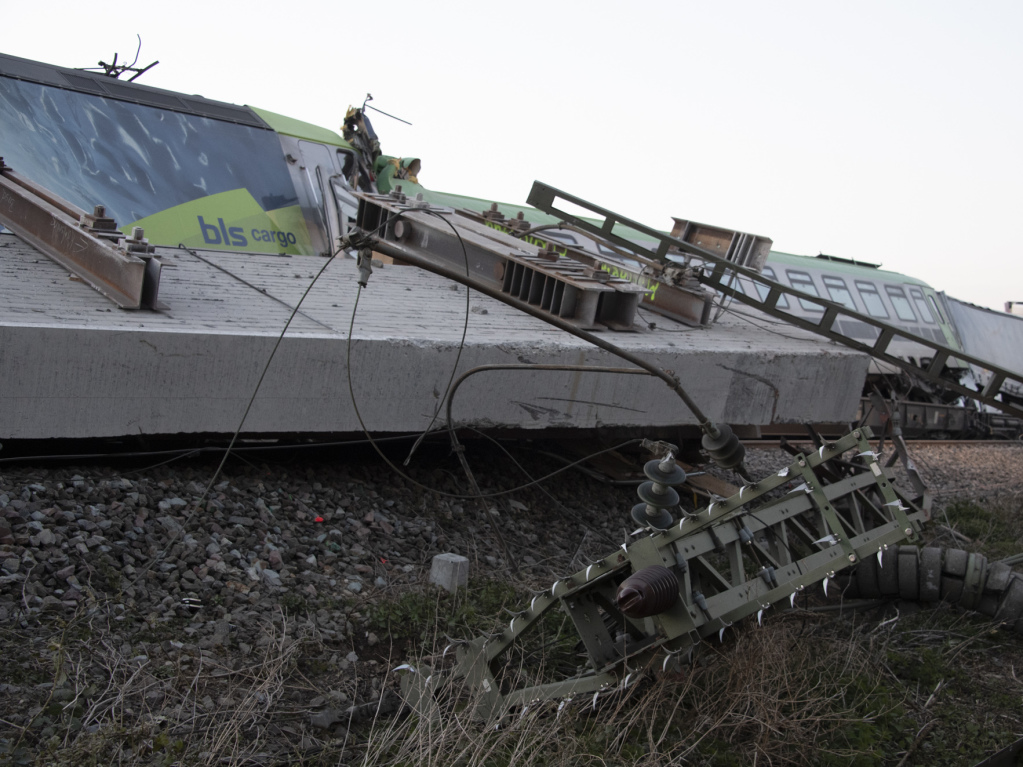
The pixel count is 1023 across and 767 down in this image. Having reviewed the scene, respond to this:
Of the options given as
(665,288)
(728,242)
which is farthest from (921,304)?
(665,288)

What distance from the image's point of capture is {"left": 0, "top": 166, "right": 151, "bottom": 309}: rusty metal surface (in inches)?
208

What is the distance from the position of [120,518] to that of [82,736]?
1.61 m

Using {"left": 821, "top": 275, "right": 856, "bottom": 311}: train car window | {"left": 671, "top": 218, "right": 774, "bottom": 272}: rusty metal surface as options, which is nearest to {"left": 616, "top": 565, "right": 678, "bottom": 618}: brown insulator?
{"left": 671, "top": 218, "right": 774, "bottom": 272}: rusty metal surface

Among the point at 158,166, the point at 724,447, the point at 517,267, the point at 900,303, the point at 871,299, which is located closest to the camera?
the point at 724,447

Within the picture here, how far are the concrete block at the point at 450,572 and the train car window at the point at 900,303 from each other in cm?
1600

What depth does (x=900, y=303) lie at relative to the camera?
62.3ft

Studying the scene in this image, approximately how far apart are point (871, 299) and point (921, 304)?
185 centimetres

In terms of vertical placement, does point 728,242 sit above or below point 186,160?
above

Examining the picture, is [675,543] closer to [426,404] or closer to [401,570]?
[401,570]

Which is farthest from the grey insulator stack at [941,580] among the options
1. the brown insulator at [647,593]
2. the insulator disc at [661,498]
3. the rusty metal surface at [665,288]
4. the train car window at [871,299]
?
the train car window at [871,299]

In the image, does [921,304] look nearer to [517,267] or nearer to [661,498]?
[517,267]

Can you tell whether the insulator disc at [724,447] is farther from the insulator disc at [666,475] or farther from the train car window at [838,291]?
the train car window at [838,291]

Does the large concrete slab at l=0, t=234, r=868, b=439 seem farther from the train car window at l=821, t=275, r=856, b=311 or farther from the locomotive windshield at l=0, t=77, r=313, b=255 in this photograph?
the train car window at l=821, t=275, r=856, b=311

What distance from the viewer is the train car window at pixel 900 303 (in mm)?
18750
